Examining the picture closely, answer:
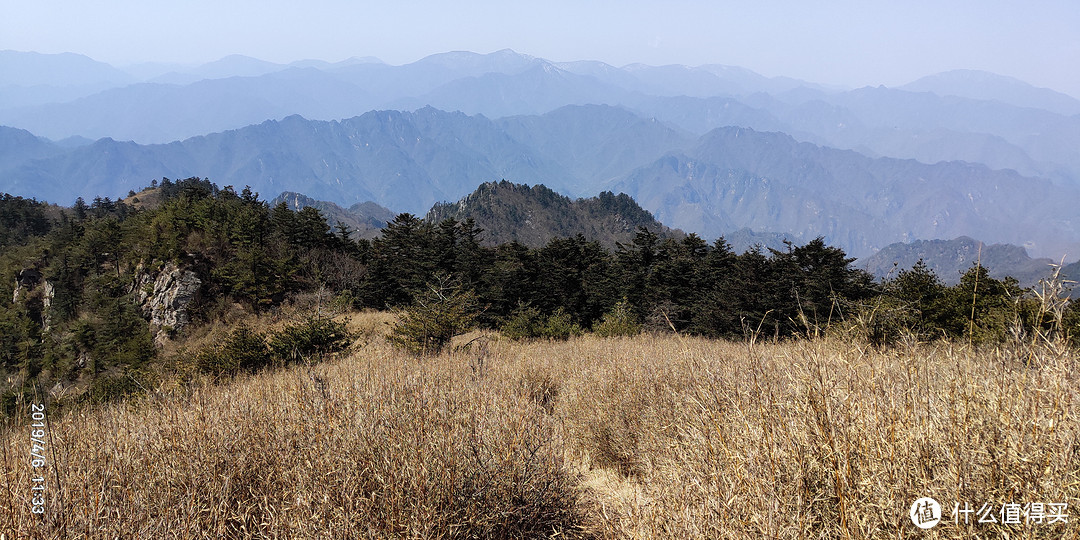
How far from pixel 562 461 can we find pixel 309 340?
1000 cm

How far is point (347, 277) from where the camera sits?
105 ft

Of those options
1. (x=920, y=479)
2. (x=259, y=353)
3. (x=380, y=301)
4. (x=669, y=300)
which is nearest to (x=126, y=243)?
(x=380, y=301)

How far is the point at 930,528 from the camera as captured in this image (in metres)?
1.71

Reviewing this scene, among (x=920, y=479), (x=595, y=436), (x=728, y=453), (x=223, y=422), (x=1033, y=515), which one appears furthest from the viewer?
(x=595, y=436)

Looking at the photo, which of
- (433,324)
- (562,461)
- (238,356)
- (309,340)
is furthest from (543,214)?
A: (562,461)

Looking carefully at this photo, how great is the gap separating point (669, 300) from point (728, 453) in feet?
108

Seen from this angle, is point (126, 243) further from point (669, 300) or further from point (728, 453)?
point (728, 453)

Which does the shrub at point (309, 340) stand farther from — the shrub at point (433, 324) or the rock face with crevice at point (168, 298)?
the rock face with crevice at point (168, 298)

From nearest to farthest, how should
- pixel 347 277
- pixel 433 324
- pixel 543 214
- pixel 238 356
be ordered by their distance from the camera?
pixel 238 356 < pixel 433 324 < pixel 347 277 < pixel 543 214

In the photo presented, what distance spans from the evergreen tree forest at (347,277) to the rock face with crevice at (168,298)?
1.43 ft

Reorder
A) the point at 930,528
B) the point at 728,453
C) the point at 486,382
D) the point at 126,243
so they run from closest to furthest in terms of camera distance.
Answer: the point at 930,528
the point at 728,453
the point at 486,382
the point at 126,243

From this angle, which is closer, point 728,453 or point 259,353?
point 728,453

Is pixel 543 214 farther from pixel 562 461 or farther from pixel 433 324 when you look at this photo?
pixel 562 461

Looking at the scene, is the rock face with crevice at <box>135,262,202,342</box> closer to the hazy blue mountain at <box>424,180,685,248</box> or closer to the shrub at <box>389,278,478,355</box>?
the shrub at <box>389,278,478,355</box>
